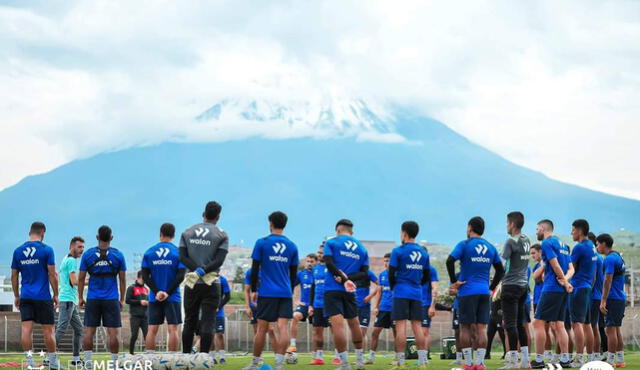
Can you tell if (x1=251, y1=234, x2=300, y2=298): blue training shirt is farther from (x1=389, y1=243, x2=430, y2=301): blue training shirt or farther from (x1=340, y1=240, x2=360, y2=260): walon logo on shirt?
(x1=389, y1=243, x2=430, y2=301): blue training shirt

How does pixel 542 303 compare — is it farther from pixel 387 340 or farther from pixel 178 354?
pixel 387 340

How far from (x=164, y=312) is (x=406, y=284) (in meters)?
4.20

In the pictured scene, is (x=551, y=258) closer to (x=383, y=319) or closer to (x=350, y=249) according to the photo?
(x=350, y=249)

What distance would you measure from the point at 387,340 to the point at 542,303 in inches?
738

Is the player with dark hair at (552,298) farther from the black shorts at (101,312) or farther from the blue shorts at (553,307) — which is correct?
the black shorts at (101,312)

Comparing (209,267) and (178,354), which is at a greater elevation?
(209,267)

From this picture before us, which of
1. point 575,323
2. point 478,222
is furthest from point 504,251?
point 575,323

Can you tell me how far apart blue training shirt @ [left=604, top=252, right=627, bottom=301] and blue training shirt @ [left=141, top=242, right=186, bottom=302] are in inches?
312

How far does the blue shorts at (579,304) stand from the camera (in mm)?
19406

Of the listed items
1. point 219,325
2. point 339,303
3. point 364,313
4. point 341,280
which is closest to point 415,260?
point 341,280

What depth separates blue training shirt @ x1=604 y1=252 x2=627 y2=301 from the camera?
20.4 meters

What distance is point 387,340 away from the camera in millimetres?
37500

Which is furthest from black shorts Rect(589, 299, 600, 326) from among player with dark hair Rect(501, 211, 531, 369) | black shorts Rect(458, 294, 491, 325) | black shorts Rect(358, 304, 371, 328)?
black shorts Rect(358, 304, 371, 328)

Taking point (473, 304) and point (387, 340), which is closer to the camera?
point (473, 304)
